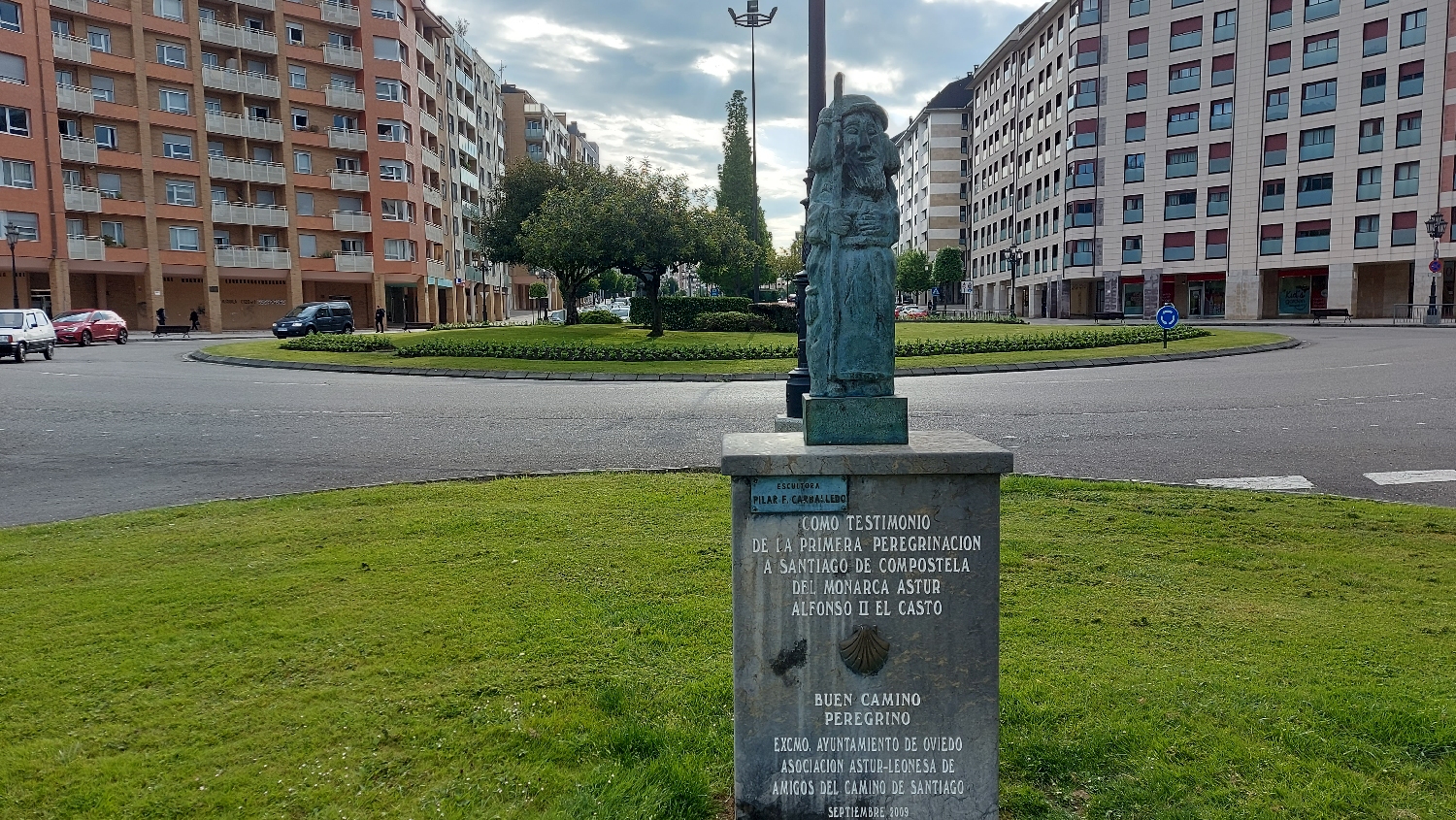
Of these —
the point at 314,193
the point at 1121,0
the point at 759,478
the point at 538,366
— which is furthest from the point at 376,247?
the point at 759,478

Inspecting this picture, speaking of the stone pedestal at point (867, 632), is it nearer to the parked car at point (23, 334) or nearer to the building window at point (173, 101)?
the parked car at point (23, 334)

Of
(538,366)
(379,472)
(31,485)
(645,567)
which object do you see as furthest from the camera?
(538,366)

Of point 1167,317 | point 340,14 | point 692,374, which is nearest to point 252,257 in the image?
point 340,14

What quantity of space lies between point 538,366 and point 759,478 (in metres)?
20.8

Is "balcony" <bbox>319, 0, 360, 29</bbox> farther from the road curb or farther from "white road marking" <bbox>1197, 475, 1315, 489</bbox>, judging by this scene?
"white road marking" <bbox>1197, 475, 1315, 489</bbox>

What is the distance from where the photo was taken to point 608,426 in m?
12.7

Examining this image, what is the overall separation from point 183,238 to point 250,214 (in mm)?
3740

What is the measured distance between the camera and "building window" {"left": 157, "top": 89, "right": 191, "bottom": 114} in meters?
49.7

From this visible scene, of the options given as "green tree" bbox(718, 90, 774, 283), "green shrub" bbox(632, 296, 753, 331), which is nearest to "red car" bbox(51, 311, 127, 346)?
"green shrub" bbox(632, 296, 753, 331)

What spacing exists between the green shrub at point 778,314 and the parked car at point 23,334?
80.6ft

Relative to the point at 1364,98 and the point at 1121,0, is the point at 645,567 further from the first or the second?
the point at 1121,0

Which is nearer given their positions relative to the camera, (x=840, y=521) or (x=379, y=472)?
(x=840, y=521)

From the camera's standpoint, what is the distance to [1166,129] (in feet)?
190

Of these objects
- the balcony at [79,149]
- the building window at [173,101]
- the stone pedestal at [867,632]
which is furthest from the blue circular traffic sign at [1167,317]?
the building window at [173,101]
